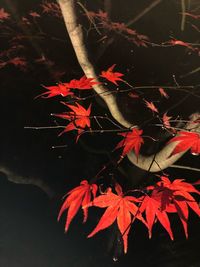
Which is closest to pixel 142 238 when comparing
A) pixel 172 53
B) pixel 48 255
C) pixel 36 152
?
pixel 48 255

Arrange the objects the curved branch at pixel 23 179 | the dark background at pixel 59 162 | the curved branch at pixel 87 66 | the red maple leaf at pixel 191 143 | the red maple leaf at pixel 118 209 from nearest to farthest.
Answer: the red maple leaf at pixel 118 209 → the red maple leaf at pixel 191 143 → the curved branch at pixel 87 66 → the dark background at pixel 59 162 → the curved branch at pixel 23 179

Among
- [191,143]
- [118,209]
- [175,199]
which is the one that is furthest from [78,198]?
[191,143]

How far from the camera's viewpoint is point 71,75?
562 centimetres

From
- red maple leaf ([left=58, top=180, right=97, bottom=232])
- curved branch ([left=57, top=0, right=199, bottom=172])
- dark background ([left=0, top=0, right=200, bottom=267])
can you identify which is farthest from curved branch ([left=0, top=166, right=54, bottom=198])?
red maple leaf ([left=58, top=180, right=97, bottom=232])

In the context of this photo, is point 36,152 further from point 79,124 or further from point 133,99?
point 79,124

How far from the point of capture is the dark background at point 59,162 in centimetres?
386

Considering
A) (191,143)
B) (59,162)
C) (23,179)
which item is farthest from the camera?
(59,162)

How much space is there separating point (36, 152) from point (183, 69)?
11.4 feet

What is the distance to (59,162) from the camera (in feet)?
15.5

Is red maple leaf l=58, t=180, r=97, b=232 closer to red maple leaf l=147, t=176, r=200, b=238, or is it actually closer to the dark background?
red maple leaf l=147, t=176, r=200, b=238

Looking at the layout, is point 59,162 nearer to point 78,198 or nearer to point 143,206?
point 78,198

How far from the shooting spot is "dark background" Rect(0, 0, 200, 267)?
386cm

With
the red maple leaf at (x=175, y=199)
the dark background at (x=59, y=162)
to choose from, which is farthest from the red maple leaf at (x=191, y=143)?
the dark background at (x=59, y=162)

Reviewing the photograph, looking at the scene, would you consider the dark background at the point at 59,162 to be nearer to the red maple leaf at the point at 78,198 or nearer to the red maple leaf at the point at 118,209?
the red maple leaf at the point at 78,198
